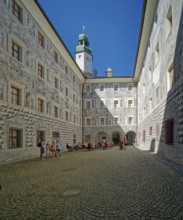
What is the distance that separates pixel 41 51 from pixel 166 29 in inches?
416

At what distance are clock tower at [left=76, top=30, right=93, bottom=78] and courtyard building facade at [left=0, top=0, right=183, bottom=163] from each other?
33.7m

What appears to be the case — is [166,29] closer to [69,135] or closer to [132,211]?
[132,211]

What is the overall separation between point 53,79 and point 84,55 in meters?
44.1

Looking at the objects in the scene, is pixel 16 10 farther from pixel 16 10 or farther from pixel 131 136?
pixel 131 136

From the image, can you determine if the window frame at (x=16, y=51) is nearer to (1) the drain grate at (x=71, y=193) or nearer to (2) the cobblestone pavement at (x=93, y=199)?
(2) the cobblestone pavement at (x=93, y=199)

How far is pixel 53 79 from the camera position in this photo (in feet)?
60.5

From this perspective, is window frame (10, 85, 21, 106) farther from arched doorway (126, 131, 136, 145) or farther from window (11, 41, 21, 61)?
arched doorway (126, 131, 136, 145)

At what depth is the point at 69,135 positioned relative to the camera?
2336 centimetres

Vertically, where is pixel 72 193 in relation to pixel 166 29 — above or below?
below

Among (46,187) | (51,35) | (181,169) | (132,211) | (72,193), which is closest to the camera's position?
(132,211)

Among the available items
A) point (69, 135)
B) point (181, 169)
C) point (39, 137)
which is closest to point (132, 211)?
point (181, 169)

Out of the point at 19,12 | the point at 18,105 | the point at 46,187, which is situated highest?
the point at 19,12

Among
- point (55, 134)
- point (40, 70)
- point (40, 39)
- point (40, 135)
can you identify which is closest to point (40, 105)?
point (40, 135)

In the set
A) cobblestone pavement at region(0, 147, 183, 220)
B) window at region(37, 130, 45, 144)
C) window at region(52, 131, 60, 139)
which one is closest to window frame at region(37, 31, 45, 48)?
window at region(37, 130, 45, 144)
